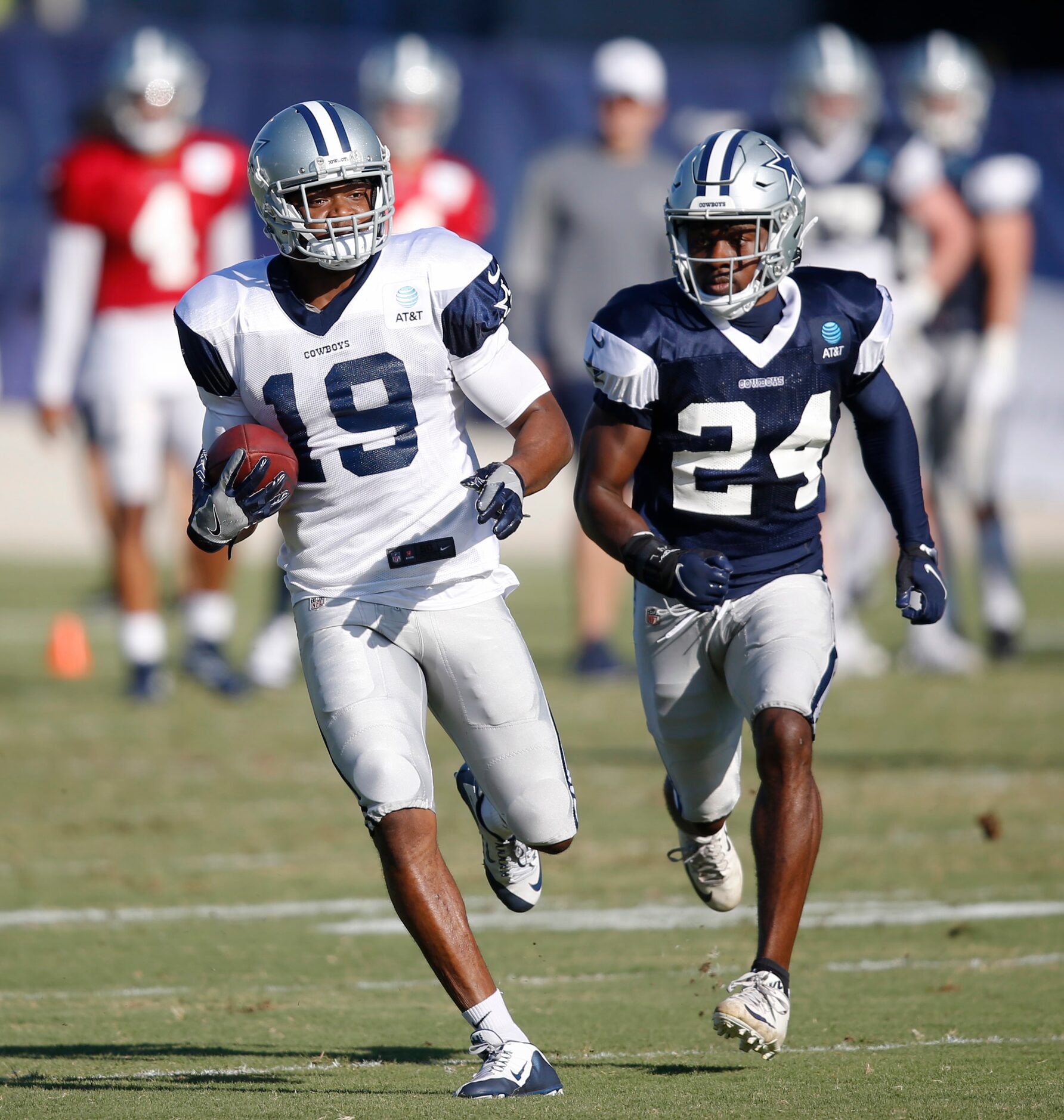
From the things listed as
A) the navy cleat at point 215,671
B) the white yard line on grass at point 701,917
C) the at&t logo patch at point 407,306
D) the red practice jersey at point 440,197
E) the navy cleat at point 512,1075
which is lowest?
the navy cleat at point 215,671

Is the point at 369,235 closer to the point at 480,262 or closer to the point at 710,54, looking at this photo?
the point at 480,262

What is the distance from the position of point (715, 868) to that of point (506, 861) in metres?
0.61

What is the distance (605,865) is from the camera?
5.76 m

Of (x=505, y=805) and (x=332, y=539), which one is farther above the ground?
(x=332, y=539)

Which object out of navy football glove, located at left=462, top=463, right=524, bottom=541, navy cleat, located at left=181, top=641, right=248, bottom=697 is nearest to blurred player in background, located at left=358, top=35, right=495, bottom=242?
navy cleat, located at left=181, top=641, right=248, bottom=697

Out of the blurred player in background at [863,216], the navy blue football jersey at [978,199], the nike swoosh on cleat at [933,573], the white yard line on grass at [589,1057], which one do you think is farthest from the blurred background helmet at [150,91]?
the white yard line on grass at [589,1057]

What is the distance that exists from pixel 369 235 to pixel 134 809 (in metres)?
3.08

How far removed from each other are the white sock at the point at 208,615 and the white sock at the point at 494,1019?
5.04m

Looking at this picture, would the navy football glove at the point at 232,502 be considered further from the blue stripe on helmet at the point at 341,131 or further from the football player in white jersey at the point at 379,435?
the blue stripe on helmet at the point at 341,131

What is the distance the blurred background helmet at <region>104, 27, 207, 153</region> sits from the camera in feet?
27.2

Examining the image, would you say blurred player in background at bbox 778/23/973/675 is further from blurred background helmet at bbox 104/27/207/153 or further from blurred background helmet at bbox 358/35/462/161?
blurred background helmet at bbox 104/27/207/153

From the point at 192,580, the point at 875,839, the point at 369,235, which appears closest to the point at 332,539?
the point at 369,235

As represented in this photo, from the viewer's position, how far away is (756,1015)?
3.63 metres

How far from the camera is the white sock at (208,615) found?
28.0ft
